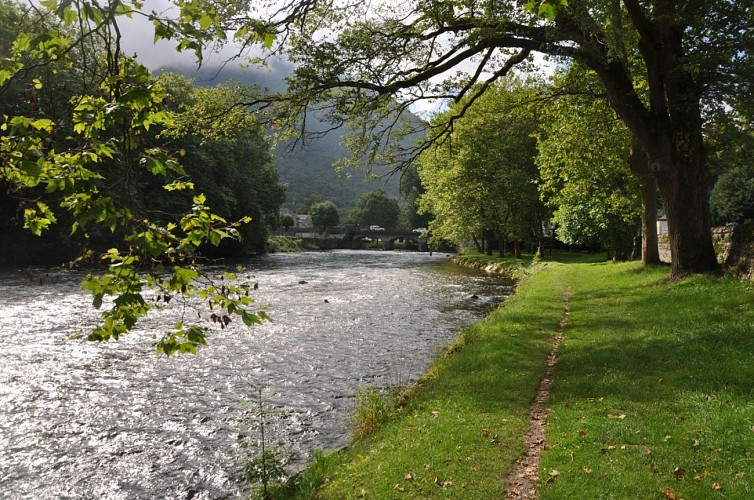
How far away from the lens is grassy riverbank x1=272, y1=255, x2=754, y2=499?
20.1 feet

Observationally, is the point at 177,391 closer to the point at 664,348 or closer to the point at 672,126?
the point at 664,348

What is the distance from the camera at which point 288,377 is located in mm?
13312

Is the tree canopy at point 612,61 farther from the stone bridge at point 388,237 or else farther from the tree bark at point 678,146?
the stone bridge at point 388,237

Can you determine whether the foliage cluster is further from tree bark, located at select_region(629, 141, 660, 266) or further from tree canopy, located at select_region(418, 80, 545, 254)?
tree canopy, located at select_region(418, 80, 545, 254)

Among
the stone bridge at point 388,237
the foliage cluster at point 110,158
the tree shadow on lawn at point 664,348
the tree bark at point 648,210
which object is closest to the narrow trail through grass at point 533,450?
the tree shadow on lawn at point 664,348

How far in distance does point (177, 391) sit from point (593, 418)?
30.7ft

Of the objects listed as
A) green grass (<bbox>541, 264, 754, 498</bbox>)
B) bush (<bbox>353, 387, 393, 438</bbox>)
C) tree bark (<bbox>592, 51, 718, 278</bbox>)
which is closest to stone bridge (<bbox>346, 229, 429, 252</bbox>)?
tree bark (<bbox>592, 51, 718, 278</bbox>)

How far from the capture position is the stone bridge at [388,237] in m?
104

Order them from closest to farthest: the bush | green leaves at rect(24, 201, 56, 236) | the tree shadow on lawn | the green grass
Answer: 1. green leaves at rect(24, 201, 56, 236)
2. the green grass
3. the tree shadow on lawn
4. the bush

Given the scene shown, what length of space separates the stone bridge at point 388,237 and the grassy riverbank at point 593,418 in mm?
88996

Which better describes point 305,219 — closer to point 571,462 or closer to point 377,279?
point 377,279

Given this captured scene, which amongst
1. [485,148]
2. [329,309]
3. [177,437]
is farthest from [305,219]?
[177,437]

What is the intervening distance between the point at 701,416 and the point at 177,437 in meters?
9.00

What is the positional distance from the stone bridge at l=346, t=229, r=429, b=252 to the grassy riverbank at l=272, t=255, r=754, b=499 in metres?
89.0
